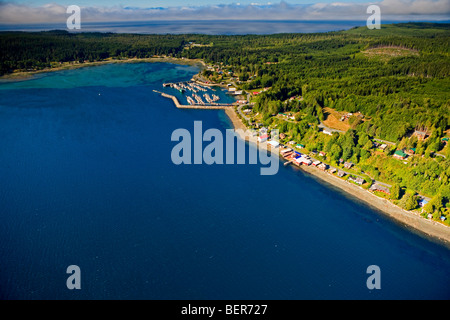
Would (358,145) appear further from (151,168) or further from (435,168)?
(151,168)

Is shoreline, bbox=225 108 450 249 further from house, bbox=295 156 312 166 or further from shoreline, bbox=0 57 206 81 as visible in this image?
shoreline, bbox=0 57 206 81

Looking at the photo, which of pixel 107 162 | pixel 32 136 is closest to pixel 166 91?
pixel 32 136

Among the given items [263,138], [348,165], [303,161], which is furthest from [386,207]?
[263,138]

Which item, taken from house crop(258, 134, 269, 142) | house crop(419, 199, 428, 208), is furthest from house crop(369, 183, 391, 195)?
house crop(258, 134, 269, 142)

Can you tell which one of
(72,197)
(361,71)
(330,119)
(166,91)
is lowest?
(72,197)

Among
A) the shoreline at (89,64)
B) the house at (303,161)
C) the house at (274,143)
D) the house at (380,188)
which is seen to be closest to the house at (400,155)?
the house at (380,188)

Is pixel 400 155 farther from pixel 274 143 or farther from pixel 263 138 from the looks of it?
pixel 263 138
